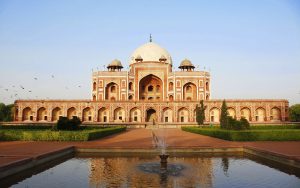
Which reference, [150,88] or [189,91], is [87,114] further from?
[189,91]

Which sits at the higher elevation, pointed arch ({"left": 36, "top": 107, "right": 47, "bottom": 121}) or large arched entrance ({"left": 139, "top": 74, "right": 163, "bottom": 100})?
large arched entrance ({"left": 139, "top": 74, "right": 163, "bottom": 100})

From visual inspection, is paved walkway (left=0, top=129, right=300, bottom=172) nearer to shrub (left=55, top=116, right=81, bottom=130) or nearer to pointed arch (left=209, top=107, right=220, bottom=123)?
shrub (left=55, top=116, right=81, bottom=130)

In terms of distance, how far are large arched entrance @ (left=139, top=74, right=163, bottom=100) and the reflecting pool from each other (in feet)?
116

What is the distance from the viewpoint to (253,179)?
24.0 ft

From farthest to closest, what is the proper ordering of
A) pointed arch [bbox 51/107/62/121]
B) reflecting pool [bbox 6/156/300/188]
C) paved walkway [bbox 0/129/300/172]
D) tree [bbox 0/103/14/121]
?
tree [bbox 0/103/14/121], pointed arch [bbox 51/107/62/121], paved walkway [bbox 0/129/300/172], reflecting pool [bbox 6/156/300/188]

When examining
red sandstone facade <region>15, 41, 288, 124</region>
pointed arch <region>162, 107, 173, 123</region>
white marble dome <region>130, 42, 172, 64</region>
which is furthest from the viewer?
white marble dome <region>130, 42, 172, 64</region>

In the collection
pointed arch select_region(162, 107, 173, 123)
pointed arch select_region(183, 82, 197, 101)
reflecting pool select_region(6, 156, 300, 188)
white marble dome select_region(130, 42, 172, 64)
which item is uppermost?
white marble dome select_region(130, 42, 172, 64)

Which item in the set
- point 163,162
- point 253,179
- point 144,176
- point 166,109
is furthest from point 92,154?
point 166,109

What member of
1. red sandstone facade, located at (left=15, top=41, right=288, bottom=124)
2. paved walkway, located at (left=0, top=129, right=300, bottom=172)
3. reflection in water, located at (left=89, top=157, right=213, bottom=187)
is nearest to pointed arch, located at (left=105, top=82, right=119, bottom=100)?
red sandstone facade, located at (left=15, top=41, right=288, bottom=124)

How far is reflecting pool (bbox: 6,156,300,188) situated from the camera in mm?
6844

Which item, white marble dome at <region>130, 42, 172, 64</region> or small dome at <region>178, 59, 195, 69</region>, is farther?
white marble dome at <region>130, 42, 172, 64</region>

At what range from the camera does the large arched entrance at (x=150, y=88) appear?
149 ft

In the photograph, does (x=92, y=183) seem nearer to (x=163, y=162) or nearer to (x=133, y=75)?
(x=163, y=162)

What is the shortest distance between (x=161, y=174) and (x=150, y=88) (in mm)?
38728
